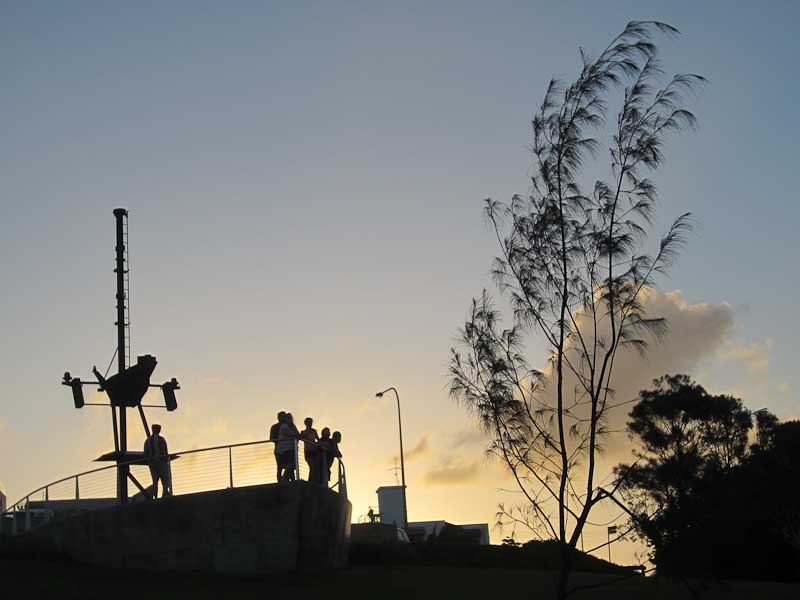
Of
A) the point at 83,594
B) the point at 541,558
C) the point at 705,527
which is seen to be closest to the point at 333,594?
the point at 83,594

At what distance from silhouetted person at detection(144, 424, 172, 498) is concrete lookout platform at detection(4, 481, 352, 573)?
26.5 inches

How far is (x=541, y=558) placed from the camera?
Answer: 39250mm

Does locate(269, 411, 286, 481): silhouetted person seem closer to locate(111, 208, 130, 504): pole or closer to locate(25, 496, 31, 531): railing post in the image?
locate(111, 208, 130, 504): pole

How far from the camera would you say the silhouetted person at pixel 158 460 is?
28656 millimetres

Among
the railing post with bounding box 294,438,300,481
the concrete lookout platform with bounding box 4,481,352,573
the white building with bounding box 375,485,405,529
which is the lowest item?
the concrete lookout platform with bounding box 4,481,352,573

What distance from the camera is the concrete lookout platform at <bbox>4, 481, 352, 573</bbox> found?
2744 cm

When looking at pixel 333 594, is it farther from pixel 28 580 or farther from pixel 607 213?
pixel 607 213

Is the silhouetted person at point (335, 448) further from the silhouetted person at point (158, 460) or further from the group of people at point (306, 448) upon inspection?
the silhouetted person at point (158, 460)

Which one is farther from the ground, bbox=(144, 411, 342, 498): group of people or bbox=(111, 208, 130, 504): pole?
bbox=(111, 208, 130, 504): pole

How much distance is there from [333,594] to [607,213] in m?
10.8

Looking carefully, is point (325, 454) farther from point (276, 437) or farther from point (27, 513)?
point (27, 513)

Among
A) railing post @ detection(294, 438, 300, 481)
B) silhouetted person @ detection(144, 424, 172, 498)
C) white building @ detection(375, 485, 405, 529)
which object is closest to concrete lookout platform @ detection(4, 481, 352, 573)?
railing post @ detection(294, 438, 300, 481)

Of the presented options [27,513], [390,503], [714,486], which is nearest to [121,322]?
[27,513]

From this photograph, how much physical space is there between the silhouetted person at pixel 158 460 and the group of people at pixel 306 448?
9.44 feet
